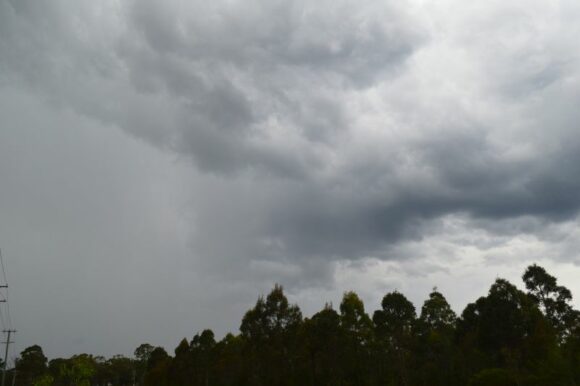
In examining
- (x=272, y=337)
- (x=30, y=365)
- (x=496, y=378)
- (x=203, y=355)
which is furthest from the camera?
(x=30, y=365)

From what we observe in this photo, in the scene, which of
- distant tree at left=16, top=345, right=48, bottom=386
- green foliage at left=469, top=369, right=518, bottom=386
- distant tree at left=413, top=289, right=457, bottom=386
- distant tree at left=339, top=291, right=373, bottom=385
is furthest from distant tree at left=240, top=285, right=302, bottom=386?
distant tree at left=16, top=345, right=48, bottom=386

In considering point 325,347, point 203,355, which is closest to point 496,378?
point 325,347

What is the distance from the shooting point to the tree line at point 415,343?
38500mm

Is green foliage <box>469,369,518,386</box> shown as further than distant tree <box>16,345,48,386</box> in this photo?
No

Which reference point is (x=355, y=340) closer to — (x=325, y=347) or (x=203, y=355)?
(x=325, y=347)

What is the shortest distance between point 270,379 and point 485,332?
24524 mm

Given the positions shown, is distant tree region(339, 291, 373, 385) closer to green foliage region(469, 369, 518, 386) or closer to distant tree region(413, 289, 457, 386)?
distant tree region(413, 289, 457, 386)

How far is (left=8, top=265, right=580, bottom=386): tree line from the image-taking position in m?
38.5

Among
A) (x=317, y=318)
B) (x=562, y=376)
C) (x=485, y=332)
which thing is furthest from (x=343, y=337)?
(x=562, y=376)

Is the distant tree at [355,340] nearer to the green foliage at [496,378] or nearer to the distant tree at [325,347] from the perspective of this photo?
the distant tree at [325,347]

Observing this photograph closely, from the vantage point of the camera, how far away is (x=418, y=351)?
54.2 m

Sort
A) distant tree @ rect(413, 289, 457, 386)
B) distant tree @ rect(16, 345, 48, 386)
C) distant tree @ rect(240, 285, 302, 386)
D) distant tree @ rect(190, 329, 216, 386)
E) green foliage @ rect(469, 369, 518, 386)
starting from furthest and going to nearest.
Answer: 1. distant tree @ rect(16, 345, 48, 386)
2. distant tree @ rect(190, 329, 216, 386)
3. distant tree @ rect(240, 285, 302, 386)
4. distant tree @ rect(413, 289, 457, 386)
5. green foliage @ rect(469, 369, 518, 386)

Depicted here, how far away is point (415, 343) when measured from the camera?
54.2 metres

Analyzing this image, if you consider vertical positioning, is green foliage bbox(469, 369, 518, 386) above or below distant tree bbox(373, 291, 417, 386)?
below
